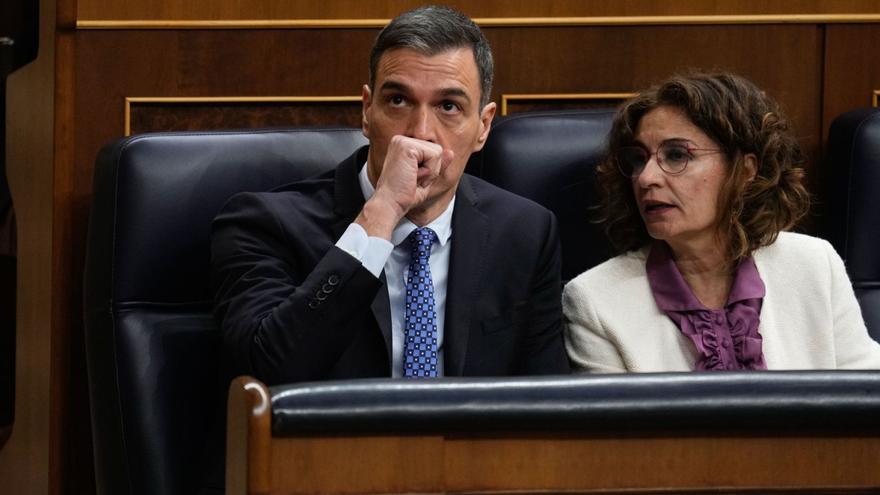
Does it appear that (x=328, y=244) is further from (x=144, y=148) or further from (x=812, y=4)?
(x=812, y=4)

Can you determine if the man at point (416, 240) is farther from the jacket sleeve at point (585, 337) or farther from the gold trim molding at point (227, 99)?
the gold trim molding at point (227, 99)

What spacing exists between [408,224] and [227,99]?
0.49 meters

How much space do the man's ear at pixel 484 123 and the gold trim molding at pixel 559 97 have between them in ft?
1.03

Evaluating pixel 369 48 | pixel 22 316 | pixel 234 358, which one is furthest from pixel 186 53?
pixel 234 358

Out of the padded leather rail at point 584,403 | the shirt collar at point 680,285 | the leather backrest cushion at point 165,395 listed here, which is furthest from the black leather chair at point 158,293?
the padded leather rail at point 584,403

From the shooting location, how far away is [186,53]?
220 cm

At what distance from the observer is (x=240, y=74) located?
221 cm

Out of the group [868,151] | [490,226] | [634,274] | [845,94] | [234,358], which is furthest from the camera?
[845,94]

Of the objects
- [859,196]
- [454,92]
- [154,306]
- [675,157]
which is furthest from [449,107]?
[859,196]

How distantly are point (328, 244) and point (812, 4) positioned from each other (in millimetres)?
1025

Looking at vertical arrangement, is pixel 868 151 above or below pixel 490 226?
above

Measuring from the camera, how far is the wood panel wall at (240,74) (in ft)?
7.06

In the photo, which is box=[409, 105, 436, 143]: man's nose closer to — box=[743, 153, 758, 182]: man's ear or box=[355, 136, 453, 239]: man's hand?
box=[355, 136, 453, 239]: man's hand

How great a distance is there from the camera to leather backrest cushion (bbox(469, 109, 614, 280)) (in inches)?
82.0
